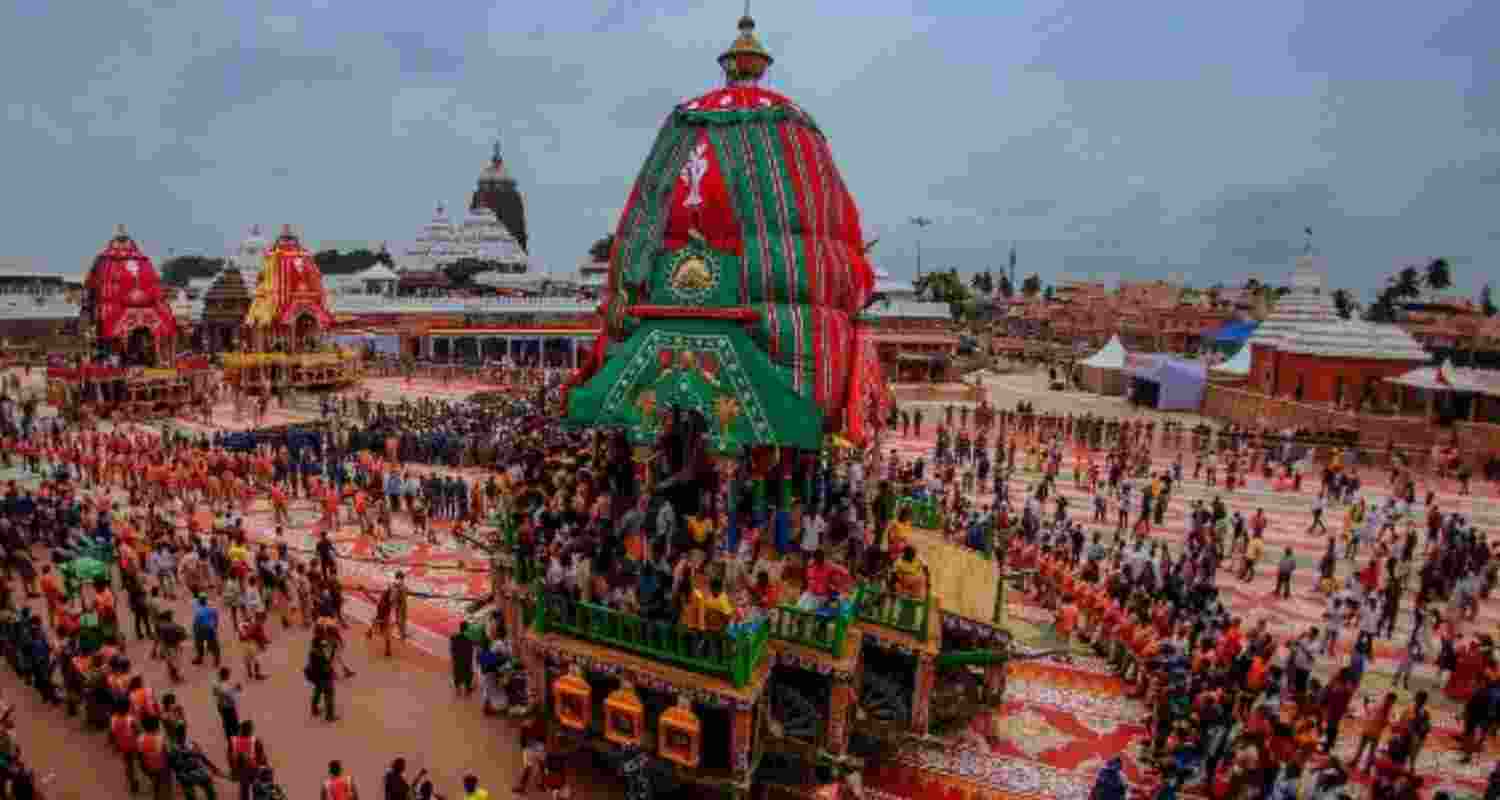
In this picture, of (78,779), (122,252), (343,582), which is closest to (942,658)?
(78,779)

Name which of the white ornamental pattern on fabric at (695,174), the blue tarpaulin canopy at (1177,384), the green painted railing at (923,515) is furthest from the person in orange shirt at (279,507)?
the blue tarpaulin canopy at (1177,384)

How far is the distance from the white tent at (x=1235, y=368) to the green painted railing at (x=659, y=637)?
3677cm

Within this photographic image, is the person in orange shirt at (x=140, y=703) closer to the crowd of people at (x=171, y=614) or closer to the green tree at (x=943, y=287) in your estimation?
the crowd of people at (x=171, y=614)

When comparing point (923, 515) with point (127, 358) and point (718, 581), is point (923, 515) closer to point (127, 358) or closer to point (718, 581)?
point (718, 581)

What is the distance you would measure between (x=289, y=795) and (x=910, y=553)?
699 cm

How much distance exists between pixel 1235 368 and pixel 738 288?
36.0 meters

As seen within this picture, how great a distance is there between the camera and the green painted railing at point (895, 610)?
29.9 feet

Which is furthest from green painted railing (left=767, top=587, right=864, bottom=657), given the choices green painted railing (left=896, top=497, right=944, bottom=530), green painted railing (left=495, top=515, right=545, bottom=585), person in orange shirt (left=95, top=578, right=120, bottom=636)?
person in orange shirt (left=95, top=578, right=120, bottom=636)

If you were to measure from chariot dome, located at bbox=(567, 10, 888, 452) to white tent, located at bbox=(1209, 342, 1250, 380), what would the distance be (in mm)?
33486

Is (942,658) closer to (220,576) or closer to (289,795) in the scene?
(289,795)

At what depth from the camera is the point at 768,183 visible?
33.2 ft

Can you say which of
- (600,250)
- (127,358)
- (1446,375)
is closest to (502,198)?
(600,250)

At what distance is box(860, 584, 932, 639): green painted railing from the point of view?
29.9 ft

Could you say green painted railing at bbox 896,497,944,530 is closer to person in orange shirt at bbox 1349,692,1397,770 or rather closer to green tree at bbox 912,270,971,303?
person in orange shirt at bbox 1349,692,1397,770
